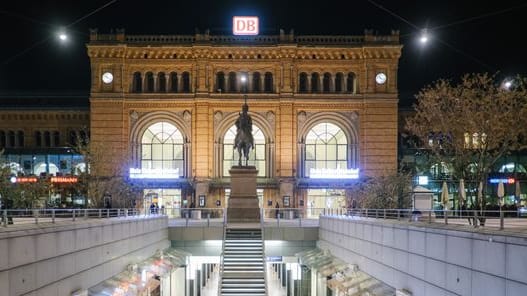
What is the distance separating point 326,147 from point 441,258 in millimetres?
58500

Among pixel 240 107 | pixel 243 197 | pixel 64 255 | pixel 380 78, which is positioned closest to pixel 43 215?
pixel 64 255

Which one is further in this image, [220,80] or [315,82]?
[315,82]

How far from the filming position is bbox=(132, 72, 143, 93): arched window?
8356 centimetres

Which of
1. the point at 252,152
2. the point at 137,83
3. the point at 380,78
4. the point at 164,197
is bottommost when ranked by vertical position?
the point at 164,197

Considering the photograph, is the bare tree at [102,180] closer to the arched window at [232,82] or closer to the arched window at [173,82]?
the arched window at [173,82]

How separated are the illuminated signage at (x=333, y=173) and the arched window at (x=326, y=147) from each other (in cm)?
98

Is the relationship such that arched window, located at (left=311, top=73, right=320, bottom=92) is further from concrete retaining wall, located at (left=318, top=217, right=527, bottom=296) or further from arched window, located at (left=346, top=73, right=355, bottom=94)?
concrete retaining wall, located at (left=318, top=217, right=527, bottom=296)

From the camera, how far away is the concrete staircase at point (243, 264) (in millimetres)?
39509

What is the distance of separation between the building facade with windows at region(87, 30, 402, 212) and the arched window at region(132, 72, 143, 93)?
11cm

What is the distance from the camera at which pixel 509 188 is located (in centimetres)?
8575

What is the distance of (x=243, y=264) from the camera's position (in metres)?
42.8

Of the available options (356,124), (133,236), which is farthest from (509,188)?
(133,236)

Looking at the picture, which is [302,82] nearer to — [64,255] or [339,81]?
[339,81]

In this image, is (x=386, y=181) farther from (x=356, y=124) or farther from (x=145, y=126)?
(x=145, y=126)
